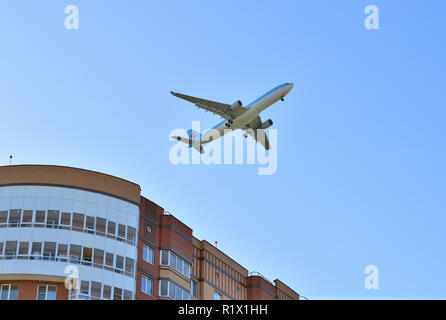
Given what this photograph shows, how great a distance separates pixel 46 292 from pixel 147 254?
1023 cm

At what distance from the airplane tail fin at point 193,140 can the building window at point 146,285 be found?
26294 millimetres

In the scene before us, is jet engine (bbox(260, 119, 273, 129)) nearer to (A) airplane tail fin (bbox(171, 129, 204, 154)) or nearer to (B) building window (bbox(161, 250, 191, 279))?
(A) airplane tail fin (bbox(171, 129, 204, 154))

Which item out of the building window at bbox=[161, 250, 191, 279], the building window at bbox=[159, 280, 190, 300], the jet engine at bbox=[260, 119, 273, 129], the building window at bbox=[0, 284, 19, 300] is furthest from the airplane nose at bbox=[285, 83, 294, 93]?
the building window at bbox=[0, 284, 19, 300]

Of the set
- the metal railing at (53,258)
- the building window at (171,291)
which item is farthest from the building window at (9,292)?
the building window at (171,291)

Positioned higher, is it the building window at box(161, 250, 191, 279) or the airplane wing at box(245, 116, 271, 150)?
the airplane wing at box(245, 116, 271, 150)

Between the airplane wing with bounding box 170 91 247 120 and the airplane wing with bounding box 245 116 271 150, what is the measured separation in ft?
25.8

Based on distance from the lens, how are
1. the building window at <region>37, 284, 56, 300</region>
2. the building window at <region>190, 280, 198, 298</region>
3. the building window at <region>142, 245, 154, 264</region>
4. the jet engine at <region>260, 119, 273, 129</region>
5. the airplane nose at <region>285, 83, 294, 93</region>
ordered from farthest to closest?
the jet engine at <region>260, 119, 273, 129</region> → the airplane nose at <region>285, 83, 294, 93</region> → the building window at <region>190, 280, 198, 298</region> → the building window at <region>142, 245, 154, 264</region> → the building window at <region>37, 284, 56, 300</region>

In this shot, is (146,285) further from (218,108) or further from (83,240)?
(218,108)

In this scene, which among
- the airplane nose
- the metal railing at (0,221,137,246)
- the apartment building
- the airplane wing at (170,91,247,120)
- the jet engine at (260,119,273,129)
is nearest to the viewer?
the apartment building

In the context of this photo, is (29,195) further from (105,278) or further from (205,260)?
(205,260)

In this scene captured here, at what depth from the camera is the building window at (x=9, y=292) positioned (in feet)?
188

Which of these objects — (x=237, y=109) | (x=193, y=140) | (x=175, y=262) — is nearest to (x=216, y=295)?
(x=175, y=262)

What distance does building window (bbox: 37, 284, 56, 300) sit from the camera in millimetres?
57719
